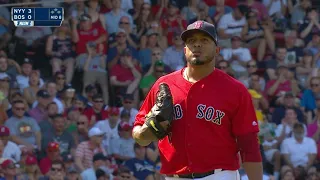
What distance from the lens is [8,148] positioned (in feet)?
32.7

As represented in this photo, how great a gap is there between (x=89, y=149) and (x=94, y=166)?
0.28 m

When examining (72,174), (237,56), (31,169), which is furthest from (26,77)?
(237,56)

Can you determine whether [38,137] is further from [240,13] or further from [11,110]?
[240,13]

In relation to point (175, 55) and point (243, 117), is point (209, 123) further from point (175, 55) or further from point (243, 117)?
point (175, 55)

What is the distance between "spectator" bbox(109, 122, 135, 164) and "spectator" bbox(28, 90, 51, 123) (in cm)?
90

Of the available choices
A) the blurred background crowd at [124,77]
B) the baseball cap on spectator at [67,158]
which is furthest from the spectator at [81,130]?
the baseball cap on spectator at [67,158]

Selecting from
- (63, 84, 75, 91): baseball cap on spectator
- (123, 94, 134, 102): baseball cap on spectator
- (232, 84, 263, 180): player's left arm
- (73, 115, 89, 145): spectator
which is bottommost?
(73, 115, 89, 145): spectator

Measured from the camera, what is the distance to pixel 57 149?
33.2 feet

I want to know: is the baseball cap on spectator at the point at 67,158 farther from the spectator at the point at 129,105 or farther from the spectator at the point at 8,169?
the spectator at the point at 129,105

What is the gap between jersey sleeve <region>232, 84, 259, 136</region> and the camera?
482 centimetres

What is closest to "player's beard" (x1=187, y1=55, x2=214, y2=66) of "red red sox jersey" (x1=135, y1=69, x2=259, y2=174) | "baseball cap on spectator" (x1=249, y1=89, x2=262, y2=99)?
"red red sox jersey" (x1=135, y1=69, x2=259, y2=174)

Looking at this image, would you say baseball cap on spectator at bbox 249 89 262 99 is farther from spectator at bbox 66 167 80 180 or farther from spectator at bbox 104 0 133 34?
spectator at bbox 66 167 80 180

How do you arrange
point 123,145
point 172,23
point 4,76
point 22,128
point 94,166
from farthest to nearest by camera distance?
point 172,23, point 4,76, point 123,145, point 22,128, point 94,166

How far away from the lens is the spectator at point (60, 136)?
10.3 m
